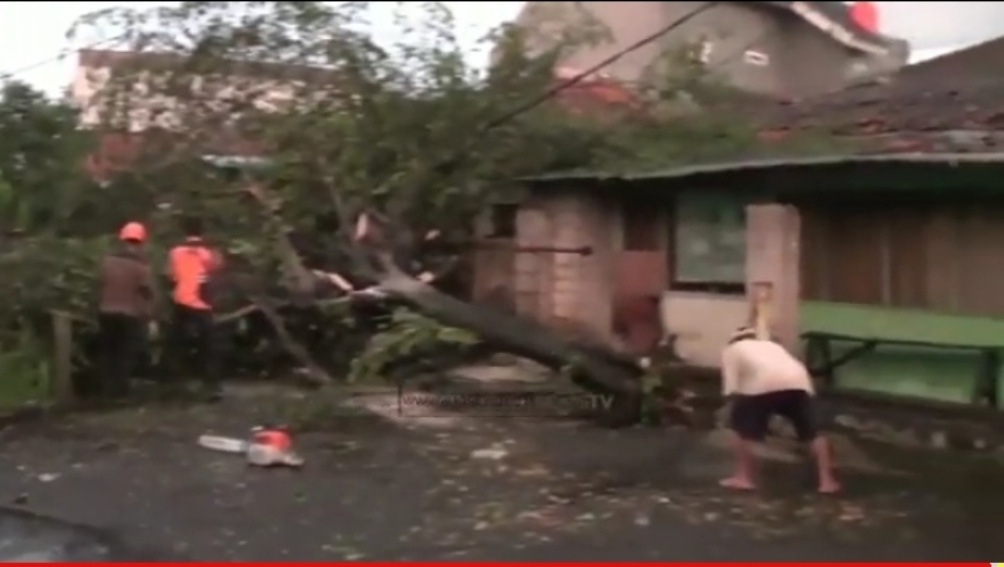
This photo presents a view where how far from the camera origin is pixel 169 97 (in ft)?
45.6

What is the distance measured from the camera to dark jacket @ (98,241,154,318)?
38.4 ft

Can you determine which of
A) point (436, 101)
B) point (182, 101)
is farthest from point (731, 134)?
point (182, 101)

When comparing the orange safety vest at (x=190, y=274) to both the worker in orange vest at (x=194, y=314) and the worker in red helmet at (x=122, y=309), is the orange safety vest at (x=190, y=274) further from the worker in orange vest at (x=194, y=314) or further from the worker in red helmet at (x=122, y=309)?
the worker in red helmet at (x=122, y=309)

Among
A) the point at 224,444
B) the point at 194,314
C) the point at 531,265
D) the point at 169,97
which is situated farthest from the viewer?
the point at 531,265

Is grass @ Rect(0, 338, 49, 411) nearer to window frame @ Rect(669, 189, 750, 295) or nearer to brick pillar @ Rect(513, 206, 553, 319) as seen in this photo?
brick pillar @ Rect(513, 206, 553, 319)

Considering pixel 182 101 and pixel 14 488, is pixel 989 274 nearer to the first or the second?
pixel 14 488

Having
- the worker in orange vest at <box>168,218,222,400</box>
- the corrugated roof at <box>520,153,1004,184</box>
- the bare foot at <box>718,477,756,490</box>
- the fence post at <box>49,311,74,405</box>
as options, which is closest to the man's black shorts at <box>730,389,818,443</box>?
the bare foot at <box>718,477,756,490</box>

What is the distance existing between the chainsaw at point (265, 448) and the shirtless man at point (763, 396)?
2.83 metres

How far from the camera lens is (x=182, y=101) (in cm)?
1390

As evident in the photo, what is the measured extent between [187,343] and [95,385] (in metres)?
1.09

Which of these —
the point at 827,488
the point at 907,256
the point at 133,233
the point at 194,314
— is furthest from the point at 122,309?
the point at 907,256

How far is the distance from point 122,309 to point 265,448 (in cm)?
330

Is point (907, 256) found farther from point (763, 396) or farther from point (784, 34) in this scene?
point (784, 34)

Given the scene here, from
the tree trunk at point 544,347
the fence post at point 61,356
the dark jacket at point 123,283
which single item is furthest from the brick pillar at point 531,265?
the fence post at point 61,356
